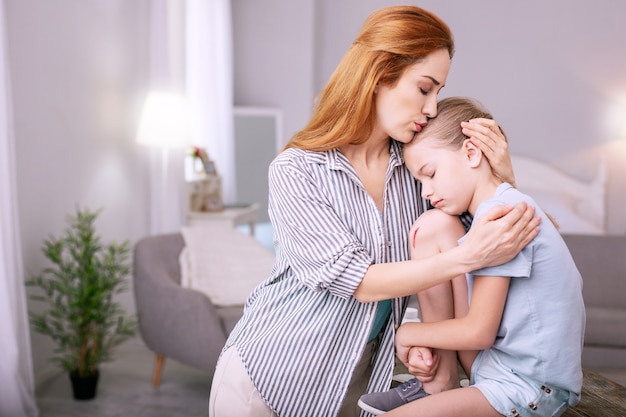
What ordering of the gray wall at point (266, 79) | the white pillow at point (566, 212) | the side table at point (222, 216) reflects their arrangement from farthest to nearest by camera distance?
the white pillow at point (566, 212)
the side table at point (222, 216)
the gray wall at point (266, 79)

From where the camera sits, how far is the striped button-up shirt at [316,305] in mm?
1496

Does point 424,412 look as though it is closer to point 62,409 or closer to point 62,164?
point 62,409

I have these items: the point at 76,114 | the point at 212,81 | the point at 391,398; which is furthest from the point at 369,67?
the point at 212,81

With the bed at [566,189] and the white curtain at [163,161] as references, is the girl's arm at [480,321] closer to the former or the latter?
the white curtain at [163,161]

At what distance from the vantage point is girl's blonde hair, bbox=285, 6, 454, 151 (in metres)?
1.43

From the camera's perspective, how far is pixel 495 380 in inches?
53.7

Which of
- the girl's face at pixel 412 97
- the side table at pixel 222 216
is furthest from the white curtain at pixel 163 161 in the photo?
the girl's face at pixel 412 97

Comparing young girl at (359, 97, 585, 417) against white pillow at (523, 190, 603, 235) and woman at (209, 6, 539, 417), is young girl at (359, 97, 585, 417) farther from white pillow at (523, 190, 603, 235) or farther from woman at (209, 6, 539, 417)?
white pillow at (523, 190, 603, 235)

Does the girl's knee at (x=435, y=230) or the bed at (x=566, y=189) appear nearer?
the girl's knee at (x=435, y=230)

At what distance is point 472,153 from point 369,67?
0.27 metres

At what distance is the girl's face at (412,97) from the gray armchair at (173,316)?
6.76ft

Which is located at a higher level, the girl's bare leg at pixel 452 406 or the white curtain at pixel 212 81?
the white curtain at pixel 212 81

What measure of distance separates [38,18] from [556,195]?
394cm

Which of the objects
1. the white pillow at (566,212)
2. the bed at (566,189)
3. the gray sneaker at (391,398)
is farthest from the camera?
the bed at (566,189)
